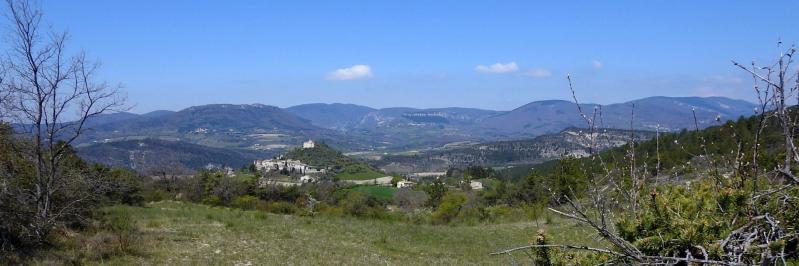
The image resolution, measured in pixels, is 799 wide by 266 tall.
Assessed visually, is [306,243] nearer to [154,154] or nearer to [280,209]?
[280,209]

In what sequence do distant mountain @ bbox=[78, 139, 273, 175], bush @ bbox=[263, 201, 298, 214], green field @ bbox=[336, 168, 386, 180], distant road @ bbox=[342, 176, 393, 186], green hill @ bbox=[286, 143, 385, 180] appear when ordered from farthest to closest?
distant mountain @ bbox=[78, 139, 273, 175], green hill @ bbox=[286, 143, 385, 180], green field @ bbox=[336, 168, 386, 180], distant road @ bbox=[342, 176, 393, 186], bush @ bbox=[263, 201, 298, 214]

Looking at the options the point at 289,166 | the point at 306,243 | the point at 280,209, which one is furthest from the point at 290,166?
the point at 306,243

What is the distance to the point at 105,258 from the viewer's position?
33.1 feet

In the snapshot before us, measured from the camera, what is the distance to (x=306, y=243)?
579 inches

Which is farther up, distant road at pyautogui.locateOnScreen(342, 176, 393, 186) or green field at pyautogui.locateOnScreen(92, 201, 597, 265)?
green field at pyautogui.locateOnScreen(92, 201, 597, 265)

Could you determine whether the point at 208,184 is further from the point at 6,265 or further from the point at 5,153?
the point at 6,265

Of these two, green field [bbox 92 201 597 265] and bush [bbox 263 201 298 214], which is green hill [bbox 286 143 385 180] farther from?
green field [bbox 92 201 597 265]

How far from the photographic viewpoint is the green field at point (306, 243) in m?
11.4

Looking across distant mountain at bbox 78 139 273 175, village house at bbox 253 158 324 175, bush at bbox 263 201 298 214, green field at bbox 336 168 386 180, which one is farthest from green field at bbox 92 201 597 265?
distant mountain at bbox 78 139 273 175

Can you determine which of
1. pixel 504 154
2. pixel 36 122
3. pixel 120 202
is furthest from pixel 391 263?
pixel 504 154

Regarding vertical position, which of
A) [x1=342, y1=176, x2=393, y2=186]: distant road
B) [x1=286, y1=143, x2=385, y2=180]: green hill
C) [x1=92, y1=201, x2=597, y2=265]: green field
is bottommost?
[x1=342, y1=176, x2=393, y2=186]: distant road

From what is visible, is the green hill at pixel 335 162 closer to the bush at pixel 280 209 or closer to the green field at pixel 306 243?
the bush at pixel 280 209

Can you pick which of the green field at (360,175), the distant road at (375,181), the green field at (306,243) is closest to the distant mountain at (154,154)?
the green field at (360,175)

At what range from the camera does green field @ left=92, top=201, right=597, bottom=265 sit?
11414mm
